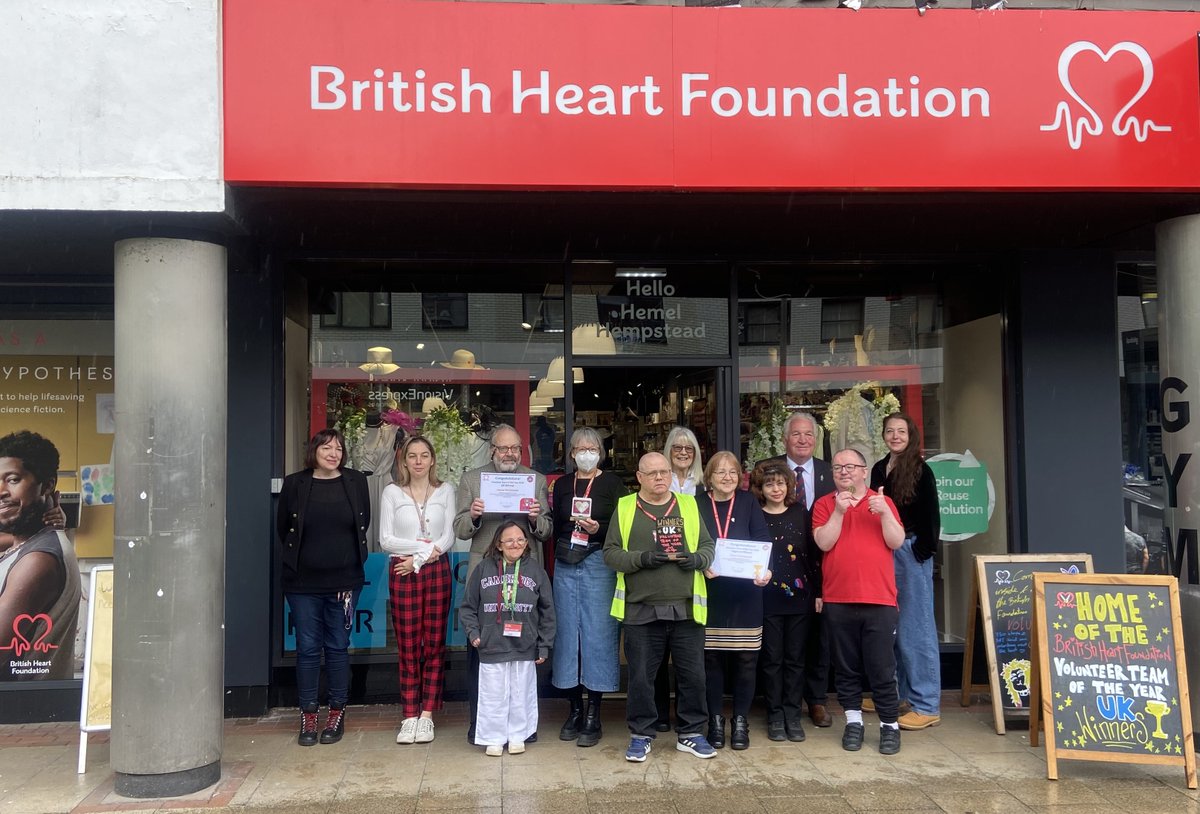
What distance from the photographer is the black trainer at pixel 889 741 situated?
5309 mm

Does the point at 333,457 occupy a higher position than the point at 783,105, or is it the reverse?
the point at 783,105

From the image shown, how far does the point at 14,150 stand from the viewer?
4.67 m

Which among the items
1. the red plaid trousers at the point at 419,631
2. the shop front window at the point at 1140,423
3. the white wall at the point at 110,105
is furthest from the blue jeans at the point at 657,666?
the shop front window at the point at 1140,423

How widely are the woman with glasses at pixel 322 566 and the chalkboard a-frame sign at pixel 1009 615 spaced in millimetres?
3925

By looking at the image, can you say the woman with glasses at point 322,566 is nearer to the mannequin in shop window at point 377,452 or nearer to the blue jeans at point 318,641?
the blue jeans at point 318,641

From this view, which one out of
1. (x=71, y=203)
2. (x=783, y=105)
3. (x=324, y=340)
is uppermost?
(x=783, y=105)

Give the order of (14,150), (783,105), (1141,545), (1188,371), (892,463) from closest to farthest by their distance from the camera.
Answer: (14,150)
(783,105)
(1188,371)
(892,463)
(1141,545)

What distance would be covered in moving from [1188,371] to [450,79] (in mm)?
4561

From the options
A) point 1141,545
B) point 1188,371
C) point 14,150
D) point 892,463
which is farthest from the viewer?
point 1141,545

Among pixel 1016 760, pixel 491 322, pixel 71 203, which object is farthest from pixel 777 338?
pixel 71 203

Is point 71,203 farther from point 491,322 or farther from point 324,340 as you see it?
point 491,322

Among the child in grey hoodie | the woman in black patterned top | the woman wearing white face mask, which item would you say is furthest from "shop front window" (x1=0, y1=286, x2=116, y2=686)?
the woman in black patterned top

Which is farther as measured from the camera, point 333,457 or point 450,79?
point 333,457

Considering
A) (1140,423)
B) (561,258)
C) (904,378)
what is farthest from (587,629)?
(1140,423)
